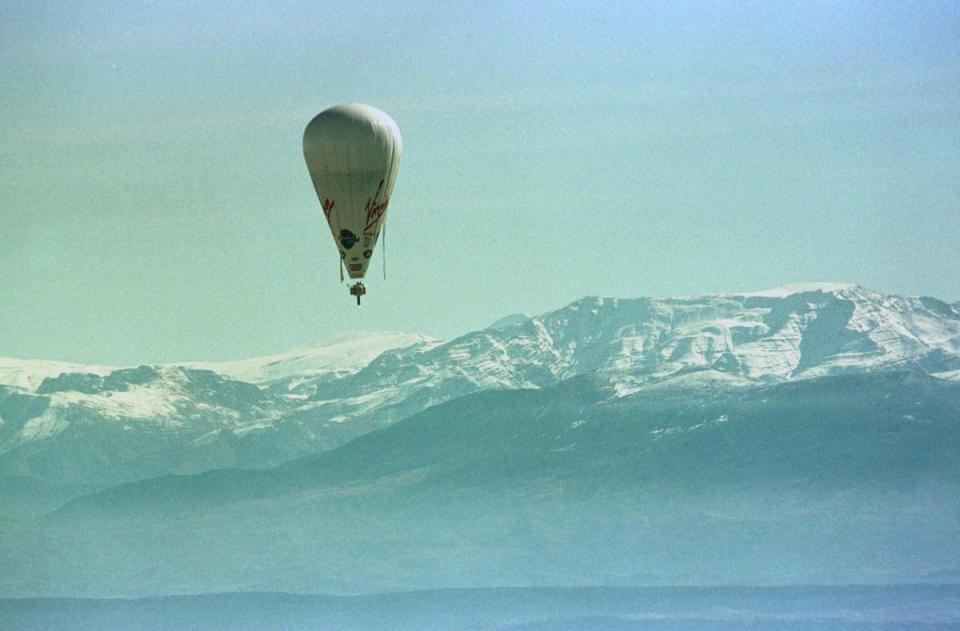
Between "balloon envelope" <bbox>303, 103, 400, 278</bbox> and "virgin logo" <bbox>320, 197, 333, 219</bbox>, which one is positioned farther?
"virgin logo" <bbox>320, 197, 333, 219</bbox>

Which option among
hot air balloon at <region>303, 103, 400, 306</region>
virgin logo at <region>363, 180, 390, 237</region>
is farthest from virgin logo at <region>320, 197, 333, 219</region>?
virgin logo at <region>363, 180, 390, 237</region>

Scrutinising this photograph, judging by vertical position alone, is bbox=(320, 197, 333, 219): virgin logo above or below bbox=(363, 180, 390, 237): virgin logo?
above

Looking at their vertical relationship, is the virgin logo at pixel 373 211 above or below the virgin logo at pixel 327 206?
below

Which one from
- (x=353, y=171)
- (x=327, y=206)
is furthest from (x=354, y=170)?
(x=327, y=206)

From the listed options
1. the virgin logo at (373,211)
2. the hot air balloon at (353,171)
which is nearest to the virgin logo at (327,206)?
the hot air balloon at (353,171)

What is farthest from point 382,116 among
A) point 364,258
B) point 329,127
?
point 364,258

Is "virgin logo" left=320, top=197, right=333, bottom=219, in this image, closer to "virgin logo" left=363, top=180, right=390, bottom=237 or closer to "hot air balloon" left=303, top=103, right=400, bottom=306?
"hot air balloon" left=303, top=103, right=400, bottom=306

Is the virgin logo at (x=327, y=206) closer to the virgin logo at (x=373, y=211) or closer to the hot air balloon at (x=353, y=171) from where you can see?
the hot air balloon at (x=353, y=171)
